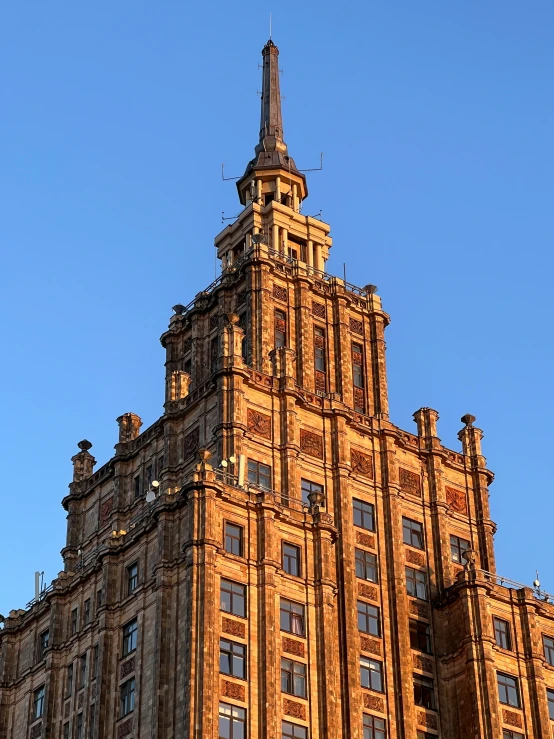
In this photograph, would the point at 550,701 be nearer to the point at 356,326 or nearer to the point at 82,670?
the point at 82,670

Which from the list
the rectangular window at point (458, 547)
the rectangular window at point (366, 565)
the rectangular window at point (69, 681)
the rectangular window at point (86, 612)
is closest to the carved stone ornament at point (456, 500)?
the rectangular window at point (458, 547)

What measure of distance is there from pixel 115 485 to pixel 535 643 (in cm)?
3178

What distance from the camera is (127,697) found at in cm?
10675

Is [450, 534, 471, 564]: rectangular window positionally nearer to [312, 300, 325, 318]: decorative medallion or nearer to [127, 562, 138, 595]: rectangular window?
[312, 300, 325, 318]: decorative medallion

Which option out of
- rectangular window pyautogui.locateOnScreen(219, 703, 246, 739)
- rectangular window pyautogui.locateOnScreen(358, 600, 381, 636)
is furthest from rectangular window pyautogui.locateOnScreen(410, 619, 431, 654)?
rectangular window pyautogui.locateOnScreen(219, 703, 246, 739)

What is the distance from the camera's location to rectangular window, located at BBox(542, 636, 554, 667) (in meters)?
119

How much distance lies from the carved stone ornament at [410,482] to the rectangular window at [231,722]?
1093 inches

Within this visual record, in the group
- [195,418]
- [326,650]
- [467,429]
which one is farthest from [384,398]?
[326,650]

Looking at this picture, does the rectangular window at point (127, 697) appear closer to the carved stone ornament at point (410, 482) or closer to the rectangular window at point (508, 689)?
the rectangular window at point (508, 689)

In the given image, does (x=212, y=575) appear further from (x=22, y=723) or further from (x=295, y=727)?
(x=22, y=723)

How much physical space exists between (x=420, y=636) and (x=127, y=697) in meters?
21.4

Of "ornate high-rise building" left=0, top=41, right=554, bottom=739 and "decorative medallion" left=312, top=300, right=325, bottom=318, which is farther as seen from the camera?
"decorative medallion" left=312, top=300, right=325, bottom=318

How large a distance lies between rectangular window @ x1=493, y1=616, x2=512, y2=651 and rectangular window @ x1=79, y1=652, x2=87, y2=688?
86.8ft

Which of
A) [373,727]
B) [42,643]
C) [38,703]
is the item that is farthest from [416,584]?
[38,703]
